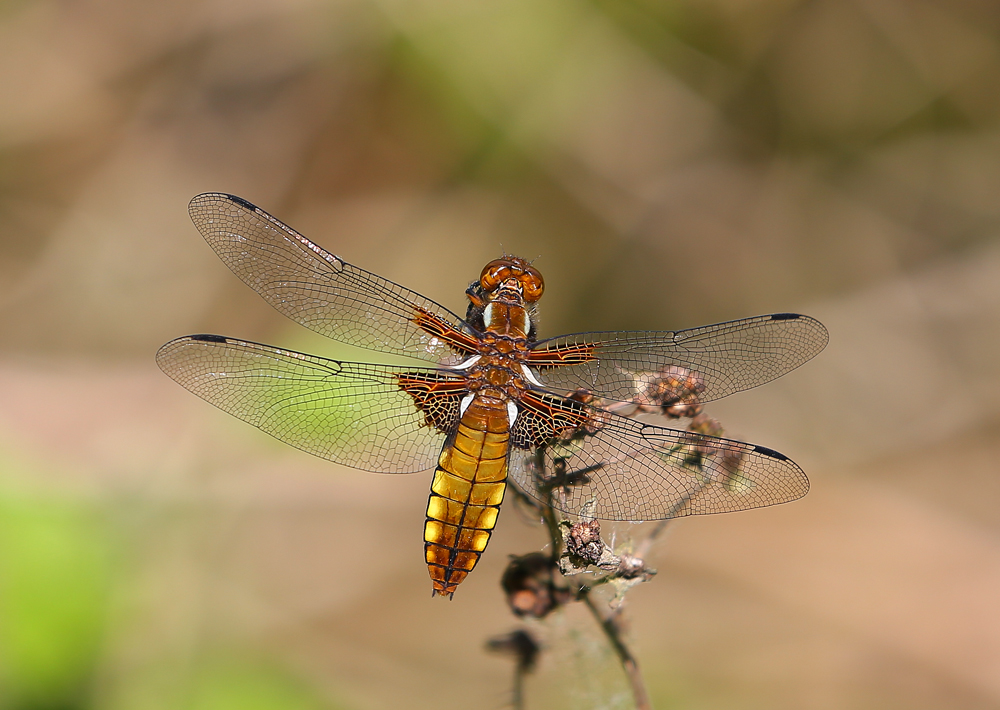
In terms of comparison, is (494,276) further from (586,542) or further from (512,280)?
(586,542)

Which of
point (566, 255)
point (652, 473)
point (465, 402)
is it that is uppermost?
point (566, 255)

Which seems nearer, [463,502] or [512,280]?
[463,502]

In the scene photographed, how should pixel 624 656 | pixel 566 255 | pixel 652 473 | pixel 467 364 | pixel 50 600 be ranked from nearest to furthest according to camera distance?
pixel 624 656, pixel 652 473, pixel 467 364, pixel 50 600, pixel 566 255

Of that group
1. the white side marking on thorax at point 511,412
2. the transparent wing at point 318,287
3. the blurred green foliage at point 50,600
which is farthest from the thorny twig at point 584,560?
the blurred green foliage at point 50,600

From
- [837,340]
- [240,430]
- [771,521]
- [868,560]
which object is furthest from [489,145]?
[868,560]

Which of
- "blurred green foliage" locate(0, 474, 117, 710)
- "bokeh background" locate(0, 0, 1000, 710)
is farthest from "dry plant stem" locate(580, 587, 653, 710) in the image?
"blurred green foliage" locate(0, 474, 117, 710)

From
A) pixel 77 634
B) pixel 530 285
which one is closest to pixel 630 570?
pixel 530 285

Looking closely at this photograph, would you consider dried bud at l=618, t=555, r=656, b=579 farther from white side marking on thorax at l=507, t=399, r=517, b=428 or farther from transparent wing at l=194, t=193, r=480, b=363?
transparent wing at l=194, t=193, r=480, b=363
